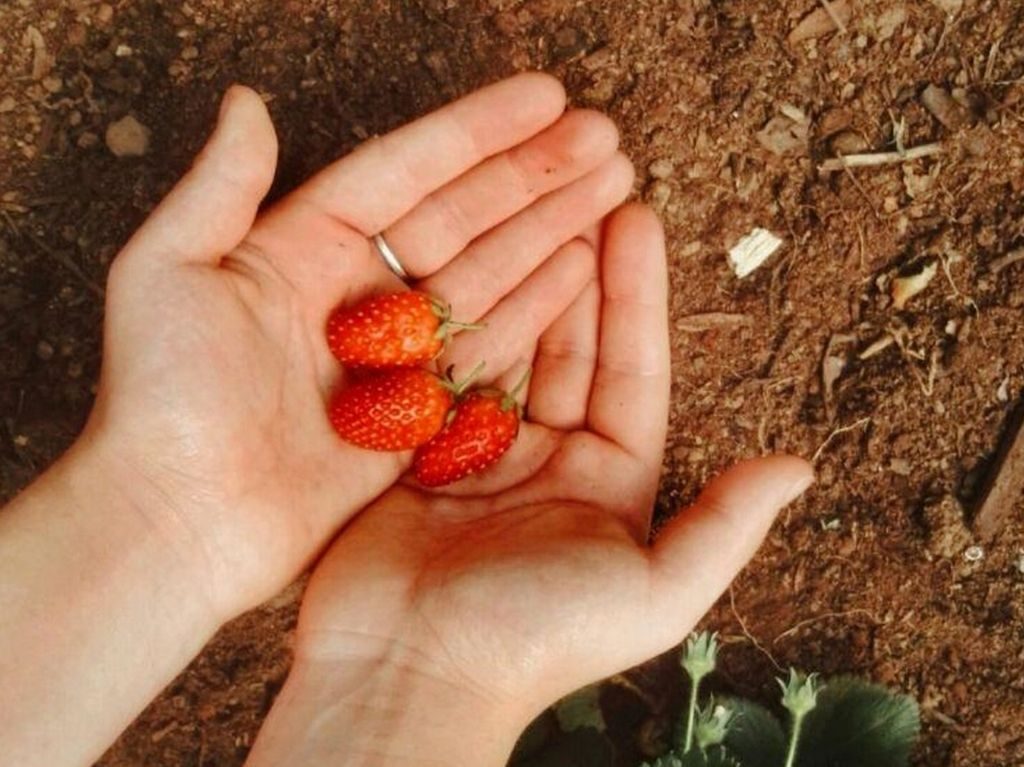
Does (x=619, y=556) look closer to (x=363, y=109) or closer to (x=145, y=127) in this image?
(x=363, y=109)

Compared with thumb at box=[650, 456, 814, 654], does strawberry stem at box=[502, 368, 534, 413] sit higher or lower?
higher

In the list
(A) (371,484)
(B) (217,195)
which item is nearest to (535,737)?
(A) (371,484)

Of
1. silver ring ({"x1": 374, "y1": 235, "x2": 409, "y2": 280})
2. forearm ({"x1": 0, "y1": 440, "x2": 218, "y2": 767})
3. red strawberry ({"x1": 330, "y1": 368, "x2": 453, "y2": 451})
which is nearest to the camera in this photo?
forearm ({"x1": 0, "y1": 440, "x2": 218, "y2": 767})

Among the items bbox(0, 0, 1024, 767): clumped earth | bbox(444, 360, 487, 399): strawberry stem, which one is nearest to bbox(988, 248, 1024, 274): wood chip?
bbox(0, 0, 1024, 767): clumped earth

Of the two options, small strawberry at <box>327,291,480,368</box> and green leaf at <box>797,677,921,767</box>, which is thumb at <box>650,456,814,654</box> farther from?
green leaf at <box>797,677,921,767</box>

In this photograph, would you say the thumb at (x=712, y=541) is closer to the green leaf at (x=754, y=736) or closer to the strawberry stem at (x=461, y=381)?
the strawberry stem at (x=461, y=381)

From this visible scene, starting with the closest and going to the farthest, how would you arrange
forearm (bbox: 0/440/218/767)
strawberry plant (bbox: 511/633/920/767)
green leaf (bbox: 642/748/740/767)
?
forearm (bbox: 0/440/218/767), green leaf (bbox: 642/748/740/767), strawberry plant (bbox: 511/633/920/767)

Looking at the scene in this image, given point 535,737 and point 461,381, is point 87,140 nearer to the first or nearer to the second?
point 461,381
